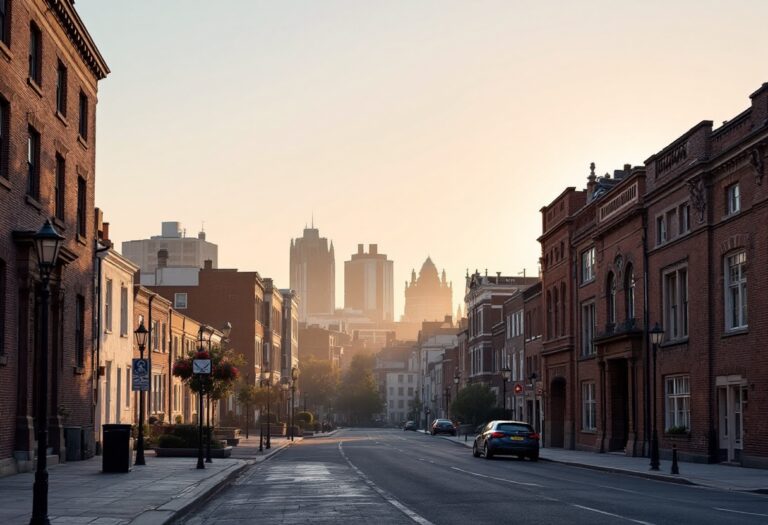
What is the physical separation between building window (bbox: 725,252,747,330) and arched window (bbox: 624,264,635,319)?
10.6 metres

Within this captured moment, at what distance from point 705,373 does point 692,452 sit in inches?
125

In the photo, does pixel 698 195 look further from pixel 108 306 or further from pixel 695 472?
pixel 108 306

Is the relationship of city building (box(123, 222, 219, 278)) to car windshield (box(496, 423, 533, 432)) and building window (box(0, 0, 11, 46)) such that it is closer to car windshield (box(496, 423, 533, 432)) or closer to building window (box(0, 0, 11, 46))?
car windshield (box(496, 423, 533, 432))

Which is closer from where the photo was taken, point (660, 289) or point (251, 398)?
point (660, 289)

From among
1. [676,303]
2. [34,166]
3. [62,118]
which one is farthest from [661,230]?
[34,166]

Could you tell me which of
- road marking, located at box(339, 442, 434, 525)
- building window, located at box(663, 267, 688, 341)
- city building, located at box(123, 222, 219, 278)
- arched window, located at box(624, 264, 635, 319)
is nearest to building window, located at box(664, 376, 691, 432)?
building window, located at box(663, 267, 688, 341)

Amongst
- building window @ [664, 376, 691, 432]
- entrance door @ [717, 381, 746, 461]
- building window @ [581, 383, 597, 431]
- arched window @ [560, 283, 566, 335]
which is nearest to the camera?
entrance door @ [717, 381, 746, 461]

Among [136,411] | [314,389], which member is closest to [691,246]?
[136,411]

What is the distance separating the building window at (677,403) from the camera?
134ft

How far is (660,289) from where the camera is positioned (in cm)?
4356

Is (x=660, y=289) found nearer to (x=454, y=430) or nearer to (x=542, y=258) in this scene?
(x=542, y=258)

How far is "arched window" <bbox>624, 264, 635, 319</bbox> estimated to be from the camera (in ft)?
157

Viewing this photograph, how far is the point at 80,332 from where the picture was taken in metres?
37.1

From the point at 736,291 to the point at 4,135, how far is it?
23305 mm
